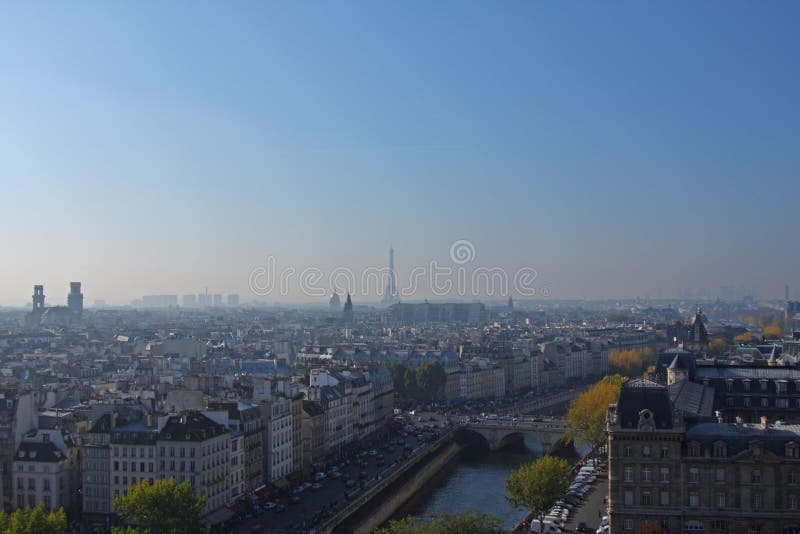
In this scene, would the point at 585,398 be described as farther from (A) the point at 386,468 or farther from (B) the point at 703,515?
(B) the point at 703,515

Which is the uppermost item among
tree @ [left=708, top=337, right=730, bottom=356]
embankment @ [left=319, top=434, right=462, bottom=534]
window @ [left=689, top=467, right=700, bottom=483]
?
tree @ [left=708, top=337, right=730, bottom=356]

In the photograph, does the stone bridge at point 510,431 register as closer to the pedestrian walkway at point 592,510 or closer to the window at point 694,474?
→ the pedestrian walkway at point 592,510

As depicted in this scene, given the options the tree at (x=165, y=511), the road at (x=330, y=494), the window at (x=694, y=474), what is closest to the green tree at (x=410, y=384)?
the road at (x=330, y=494)

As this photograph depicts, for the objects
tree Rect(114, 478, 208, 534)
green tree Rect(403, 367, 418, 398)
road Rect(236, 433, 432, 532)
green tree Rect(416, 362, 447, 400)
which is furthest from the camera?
green tree Rect(416, 362, 447, 400)

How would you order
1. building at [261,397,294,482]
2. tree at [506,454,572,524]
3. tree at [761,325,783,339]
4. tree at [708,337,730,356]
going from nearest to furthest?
tree at [506,454,572,524] < building at [261,397,294,482] < tree at [708,337,730,356] < tree at [761,325,783,339]

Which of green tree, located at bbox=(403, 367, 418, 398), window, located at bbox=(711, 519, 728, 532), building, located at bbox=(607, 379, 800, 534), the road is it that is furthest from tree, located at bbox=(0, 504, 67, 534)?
A: green tree, located at bbox=(403, 367, 418, 398)

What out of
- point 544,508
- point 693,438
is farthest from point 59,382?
point 693,438

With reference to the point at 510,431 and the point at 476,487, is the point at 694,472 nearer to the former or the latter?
the point at 476,487

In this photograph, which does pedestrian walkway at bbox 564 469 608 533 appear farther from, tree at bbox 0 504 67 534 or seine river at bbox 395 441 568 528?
tree at bbox 0 504 67 534
